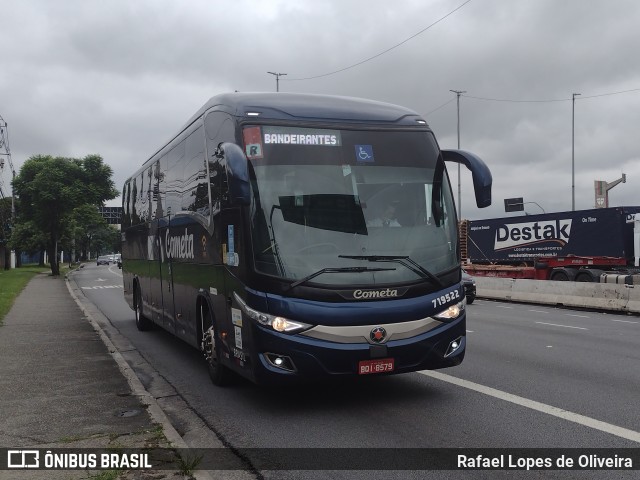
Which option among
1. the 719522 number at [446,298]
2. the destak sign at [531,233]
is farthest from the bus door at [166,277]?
the destak sign at [531,233]

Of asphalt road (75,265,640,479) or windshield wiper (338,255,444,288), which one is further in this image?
windshield wiper (338,255,444,288)

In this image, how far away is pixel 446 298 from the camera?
6.70 m

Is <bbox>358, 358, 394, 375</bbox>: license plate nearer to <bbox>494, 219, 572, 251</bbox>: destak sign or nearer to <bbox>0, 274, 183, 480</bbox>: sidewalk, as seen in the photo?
<bbox>0, 274, 183, 480</bbox>: sidewalk

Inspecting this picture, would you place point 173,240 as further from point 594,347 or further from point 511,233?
point 511,233

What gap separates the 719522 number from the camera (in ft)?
21.7

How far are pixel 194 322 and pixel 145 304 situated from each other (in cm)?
496

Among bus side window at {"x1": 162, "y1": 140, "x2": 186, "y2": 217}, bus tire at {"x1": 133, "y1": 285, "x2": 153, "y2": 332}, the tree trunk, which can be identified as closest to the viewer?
bus side window at {"x1": 162, "y1": 140, "x2": 186, "y2": 217}

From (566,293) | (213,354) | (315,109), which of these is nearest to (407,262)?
(315,109)

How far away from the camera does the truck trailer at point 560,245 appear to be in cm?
2480

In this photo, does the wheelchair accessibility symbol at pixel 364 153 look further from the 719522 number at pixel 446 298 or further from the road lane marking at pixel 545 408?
the road lane marking at pixel 545 408

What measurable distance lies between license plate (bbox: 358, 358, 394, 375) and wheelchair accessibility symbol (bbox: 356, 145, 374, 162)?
6.78 ft

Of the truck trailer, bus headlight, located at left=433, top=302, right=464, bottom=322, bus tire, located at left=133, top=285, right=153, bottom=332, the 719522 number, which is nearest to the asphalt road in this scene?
bus headlight, located at left=433, top=302, right=464, bottom=322

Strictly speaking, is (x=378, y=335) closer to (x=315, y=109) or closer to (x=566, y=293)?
(x=315, y=109)

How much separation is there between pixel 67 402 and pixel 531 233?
25.5 m
